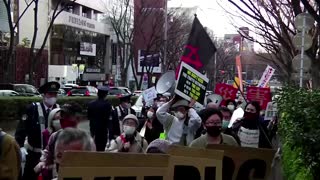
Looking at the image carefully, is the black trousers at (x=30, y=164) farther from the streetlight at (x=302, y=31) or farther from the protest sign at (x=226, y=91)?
the protest sign at (x=226, y=91)

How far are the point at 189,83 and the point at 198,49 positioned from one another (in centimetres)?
61

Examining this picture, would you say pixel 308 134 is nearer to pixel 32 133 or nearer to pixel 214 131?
pixel 214 131

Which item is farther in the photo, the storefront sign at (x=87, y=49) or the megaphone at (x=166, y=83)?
the storefront sign at (x=87, y=49)

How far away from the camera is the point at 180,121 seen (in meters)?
8.12

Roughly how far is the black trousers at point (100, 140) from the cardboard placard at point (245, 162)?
6.48m

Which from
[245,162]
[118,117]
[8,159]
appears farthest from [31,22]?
[245,162]

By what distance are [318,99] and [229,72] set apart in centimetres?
7827

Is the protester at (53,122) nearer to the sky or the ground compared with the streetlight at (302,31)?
nearer to the ground

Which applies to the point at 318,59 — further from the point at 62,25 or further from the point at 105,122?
the point at 62,25

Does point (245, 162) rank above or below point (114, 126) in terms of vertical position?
above

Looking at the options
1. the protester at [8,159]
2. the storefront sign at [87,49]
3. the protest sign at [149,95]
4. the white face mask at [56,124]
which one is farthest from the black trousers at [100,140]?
the storefront sign at [87,49]

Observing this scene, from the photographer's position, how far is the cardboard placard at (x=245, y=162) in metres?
4.49

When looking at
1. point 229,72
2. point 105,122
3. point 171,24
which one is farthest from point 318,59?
point 229,72

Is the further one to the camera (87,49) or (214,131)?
(87,49)
